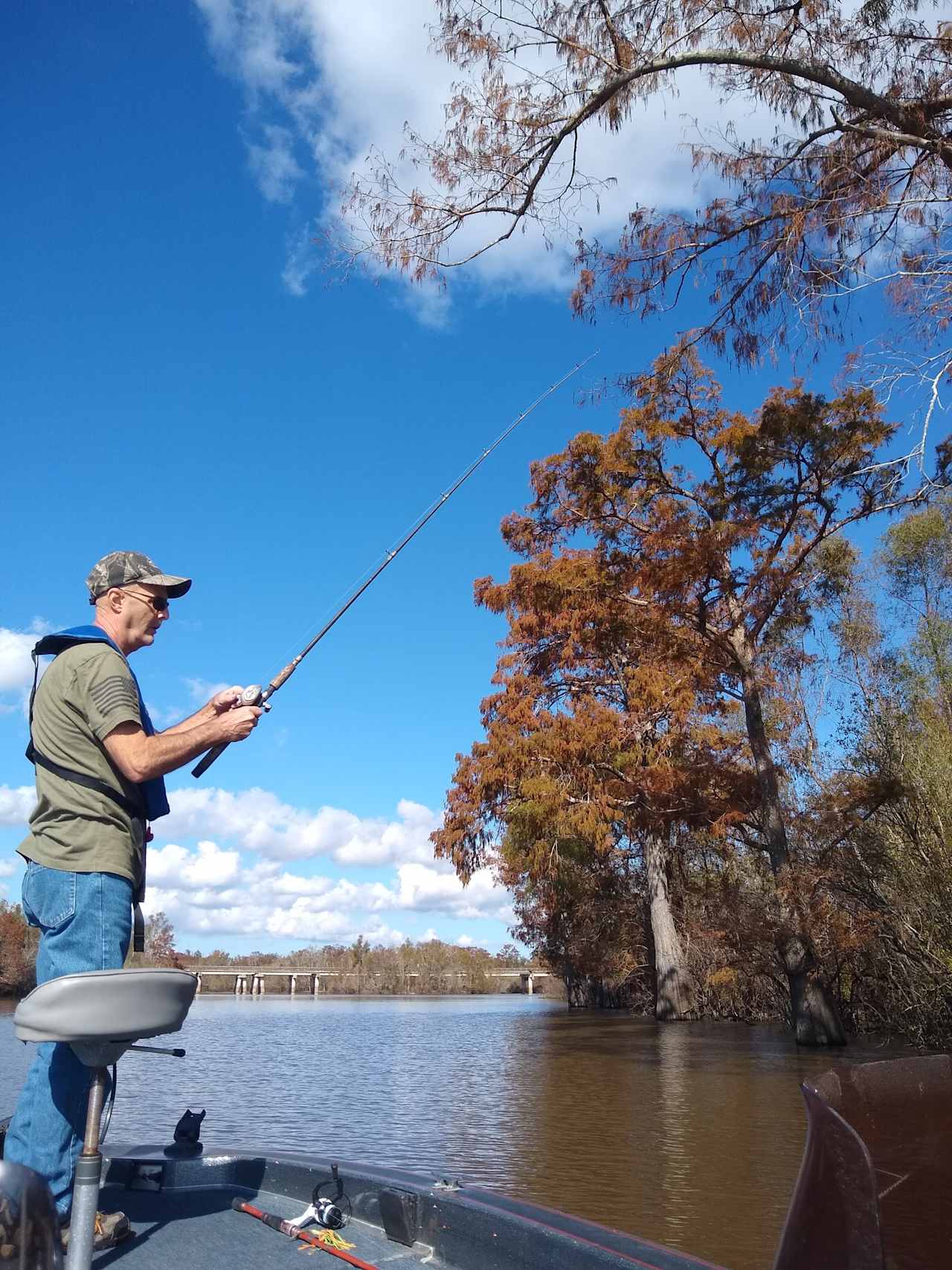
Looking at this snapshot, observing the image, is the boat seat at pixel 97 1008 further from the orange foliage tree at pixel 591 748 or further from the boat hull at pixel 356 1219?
the orange foliage tree at pixel 591 748

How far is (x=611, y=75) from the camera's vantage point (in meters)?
6.47

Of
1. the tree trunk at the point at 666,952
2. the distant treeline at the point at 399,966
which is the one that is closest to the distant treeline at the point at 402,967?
the distant treeline at the point at 399,966

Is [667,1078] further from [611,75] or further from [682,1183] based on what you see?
[611,75]

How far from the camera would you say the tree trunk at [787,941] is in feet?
45.4

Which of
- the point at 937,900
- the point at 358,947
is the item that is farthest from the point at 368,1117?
the point at 358,947

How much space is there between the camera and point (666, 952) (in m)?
22.6

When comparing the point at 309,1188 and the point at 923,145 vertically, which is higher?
the point at 923,145

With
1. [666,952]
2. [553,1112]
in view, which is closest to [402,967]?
[666,952]

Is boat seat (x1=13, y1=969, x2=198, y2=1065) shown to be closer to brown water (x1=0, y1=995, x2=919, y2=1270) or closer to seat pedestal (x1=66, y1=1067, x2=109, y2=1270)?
seat pedestal (x1=66, y1=1067, x2=109, y2=1270)

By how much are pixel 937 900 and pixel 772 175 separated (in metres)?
8.13

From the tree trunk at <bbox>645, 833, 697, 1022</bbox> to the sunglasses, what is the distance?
20527 mm

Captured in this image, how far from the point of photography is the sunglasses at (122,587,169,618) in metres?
2.72

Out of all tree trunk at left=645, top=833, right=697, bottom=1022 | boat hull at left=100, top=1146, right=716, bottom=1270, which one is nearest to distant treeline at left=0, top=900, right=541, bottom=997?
tree trunk at left=645, top=833, right=697, bottom=1022

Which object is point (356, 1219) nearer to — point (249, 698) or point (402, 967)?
point (249, 698)
